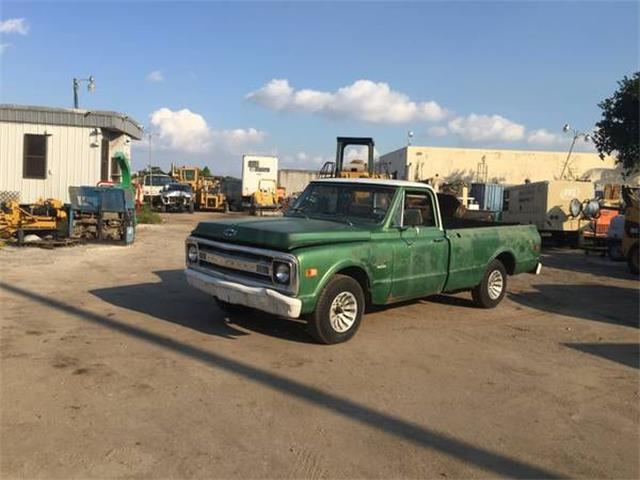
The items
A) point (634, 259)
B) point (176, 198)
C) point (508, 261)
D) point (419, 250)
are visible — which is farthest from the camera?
point (176, 198)

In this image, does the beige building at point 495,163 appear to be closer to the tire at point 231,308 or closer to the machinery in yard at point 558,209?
the machinery in yard at point 558,209

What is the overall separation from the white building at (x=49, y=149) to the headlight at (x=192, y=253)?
13.5 metres

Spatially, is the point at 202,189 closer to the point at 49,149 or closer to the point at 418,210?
the point at 49,149

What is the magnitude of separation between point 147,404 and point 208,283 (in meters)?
2.40

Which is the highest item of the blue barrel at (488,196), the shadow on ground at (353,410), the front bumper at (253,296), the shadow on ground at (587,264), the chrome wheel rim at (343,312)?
the blue barrel at (488,196)

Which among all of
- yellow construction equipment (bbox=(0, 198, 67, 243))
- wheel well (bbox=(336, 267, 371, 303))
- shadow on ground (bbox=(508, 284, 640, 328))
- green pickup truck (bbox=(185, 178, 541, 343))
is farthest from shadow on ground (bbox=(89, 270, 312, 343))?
yellow construction equipment (bbox=(0, 198, 67, 243))

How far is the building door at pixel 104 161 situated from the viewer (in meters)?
20.6

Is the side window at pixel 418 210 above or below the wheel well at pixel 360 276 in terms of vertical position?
above

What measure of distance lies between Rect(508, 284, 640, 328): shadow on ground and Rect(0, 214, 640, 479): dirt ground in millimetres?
176

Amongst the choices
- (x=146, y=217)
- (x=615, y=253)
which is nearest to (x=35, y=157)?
(x=146, y=217)

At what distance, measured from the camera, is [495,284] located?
9.82 metres

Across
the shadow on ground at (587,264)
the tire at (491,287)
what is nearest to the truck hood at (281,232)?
the tire at (491,287)

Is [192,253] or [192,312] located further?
[192,312]

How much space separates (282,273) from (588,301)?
6.81 meters
